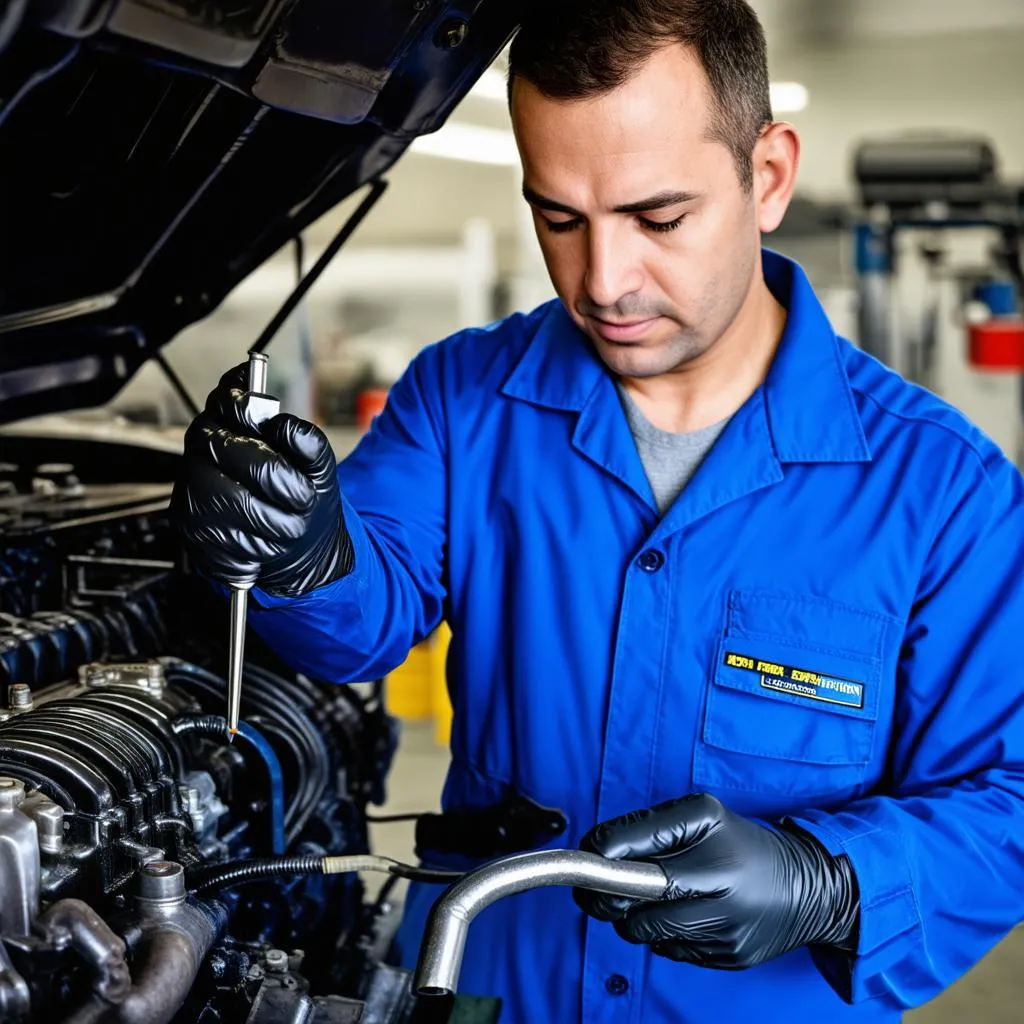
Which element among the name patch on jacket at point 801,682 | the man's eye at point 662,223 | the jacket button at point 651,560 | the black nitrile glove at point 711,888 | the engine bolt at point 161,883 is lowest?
the black nitrile glove at point 711,888

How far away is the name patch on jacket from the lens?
1330 mm

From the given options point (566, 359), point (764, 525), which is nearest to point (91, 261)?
point (566, 359)

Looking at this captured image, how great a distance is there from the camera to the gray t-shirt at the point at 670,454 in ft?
4.74

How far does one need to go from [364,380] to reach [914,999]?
6.26m

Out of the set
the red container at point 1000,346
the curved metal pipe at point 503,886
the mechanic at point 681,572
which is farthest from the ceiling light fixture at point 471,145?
the curved metal pipe at point 503,886

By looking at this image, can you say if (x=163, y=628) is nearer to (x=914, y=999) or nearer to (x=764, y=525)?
(x=764, y=525)

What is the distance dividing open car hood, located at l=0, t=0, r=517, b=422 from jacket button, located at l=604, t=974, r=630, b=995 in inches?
37.3

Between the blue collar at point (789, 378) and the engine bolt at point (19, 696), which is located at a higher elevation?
the blue collar at point (789, 378)

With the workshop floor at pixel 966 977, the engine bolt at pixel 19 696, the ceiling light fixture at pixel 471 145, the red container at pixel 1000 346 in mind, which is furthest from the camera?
the ceiling light fixture at pixel 471 145

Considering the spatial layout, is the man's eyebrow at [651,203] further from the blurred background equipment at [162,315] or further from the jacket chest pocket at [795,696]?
the jacket chest pocket at [795,696]

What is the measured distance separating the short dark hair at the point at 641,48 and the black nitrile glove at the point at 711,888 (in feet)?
2.15

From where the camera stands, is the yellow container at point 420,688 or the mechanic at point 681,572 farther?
the yellow container at point 420,688

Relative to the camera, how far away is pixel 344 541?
1.23 metres

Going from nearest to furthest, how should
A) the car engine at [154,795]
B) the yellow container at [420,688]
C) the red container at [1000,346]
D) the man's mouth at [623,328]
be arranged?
the car engine at [154,795] < the man's mouth at [623,328] < the yellow container at [420,688] < the red container at [1000,346]
